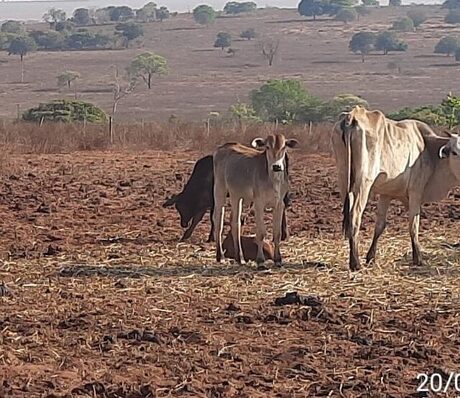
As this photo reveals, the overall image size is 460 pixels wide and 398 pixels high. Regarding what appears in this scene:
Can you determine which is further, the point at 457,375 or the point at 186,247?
the point at 186,247

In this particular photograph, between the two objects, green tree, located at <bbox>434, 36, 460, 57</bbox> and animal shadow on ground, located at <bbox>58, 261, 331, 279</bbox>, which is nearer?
animal shadow on ground, located at <bbox>58, 261, 331, 279</bbox>

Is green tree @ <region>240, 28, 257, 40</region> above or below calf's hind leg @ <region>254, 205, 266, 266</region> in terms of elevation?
below

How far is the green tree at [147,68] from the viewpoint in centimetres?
7588

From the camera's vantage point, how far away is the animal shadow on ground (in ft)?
36.2

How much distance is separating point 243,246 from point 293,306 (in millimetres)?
2872

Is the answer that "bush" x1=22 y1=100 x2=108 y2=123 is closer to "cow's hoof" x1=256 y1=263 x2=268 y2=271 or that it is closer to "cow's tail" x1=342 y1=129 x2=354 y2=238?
"cow's hoof" x1=256 y1=263 x2=268 y2=271

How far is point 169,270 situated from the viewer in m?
11.4

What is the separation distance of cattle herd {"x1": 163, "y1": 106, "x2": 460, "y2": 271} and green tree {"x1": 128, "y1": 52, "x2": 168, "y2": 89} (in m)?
63.9

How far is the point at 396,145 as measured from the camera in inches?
461

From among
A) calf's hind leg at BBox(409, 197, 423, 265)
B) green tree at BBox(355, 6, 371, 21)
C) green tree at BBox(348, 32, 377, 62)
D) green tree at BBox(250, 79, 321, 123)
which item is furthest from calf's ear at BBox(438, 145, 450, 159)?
green tree at BBox(355, 6, 371, 21)

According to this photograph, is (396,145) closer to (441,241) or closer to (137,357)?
(441,241)

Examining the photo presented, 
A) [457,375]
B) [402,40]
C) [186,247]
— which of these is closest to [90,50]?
[402,40]

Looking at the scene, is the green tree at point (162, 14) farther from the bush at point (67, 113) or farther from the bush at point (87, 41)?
the bush at point (67, 113)

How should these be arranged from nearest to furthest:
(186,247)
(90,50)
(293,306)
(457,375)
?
(457,375) → (293,306) → (186,247) → (90,50)
